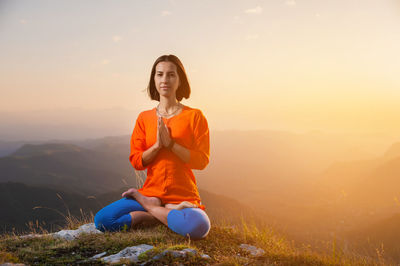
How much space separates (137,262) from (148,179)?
1930 millimetres

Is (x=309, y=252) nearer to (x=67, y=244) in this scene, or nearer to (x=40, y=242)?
(x=67, y=244)

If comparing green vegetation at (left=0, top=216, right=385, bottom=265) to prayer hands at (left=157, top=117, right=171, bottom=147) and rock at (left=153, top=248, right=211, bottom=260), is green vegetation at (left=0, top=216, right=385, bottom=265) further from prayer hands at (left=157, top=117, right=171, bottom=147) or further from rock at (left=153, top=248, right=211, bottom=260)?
prayer hands at (left=157, top=117, right=171, bottom=147)

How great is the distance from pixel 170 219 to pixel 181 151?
3.62ft

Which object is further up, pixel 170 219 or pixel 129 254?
pixel 170 219

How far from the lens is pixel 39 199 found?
58562mm

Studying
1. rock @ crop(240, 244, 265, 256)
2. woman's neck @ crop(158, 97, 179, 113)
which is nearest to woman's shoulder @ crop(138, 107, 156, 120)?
woman's neck @ crop(158, 97, 179, 113)

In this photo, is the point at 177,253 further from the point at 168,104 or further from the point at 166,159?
the point at 168,104

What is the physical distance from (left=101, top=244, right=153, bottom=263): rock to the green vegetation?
112 millimetres

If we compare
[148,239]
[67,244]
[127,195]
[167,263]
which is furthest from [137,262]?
[127,195]

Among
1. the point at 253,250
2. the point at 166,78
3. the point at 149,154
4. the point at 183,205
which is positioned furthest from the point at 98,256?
the point at 166,78

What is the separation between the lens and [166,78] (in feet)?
17.8

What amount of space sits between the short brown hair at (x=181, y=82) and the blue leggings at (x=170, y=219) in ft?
6.54

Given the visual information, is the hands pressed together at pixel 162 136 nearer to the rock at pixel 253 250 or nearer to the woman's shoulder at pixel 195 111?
the woman's shoulder at pixel 195 111

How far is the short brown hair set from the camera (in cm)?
556
